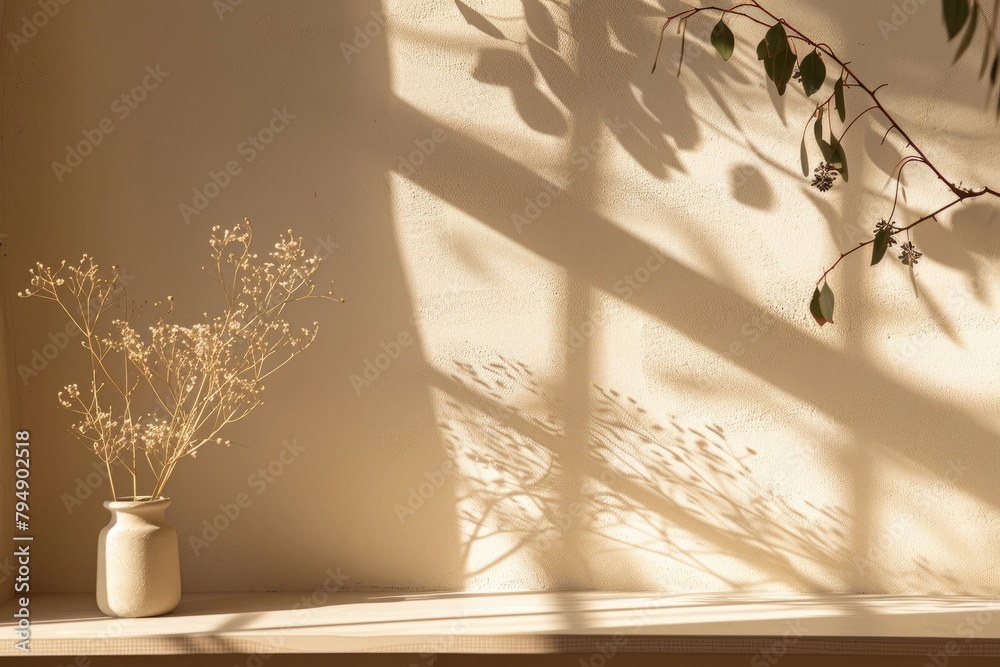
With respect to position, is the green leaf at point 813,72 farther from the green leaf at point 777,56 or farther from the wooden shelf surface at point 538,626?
the wooden shelf surface at point 538,626

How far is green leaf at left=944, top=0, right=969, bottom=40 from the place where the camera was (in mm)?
1021

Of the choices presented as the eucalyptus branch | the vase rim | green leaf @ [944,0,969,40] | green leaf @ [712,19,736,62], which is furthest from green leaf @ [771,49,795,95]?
the vase rim

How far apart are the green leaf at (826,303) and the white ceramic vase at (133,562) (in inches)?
66.1

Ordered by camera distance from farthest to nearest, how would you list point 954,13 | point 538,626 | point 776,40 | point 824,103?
1. point 824,103
2. point 776,40
3. point 538,626
4. point 954,13

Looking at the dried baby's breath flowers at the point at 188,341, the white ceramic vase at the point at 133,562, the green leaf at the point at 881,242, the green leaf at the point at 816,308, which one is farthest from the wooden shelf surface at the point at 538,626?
the green leaf at the point at 881,242

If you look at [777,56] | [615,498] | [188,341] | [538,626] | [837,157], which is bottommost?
[538,626]

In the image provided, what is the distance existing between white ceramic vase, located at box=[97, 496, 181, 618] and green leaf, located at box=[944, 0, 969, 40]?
182 cm

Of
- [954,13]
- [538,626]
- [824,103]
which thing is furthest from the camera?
[824,103]

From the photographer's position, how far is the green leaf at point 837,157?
2.02 meters

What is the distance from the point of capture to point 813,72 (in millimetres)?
2039

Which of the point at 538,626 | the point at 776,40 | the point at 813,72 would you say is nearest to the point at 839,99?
the point at 813,72

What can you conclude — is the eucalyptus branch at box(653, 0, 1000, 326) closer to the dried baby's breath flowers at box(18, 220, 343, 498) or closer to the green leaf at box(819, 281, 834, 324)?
the green leaf at box(819, 281, 834, 324)

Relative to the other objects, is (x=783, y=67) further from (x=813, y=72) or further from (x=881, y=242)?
(x=881, y=242)

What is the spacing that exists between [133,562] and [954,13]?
1.90 metres
